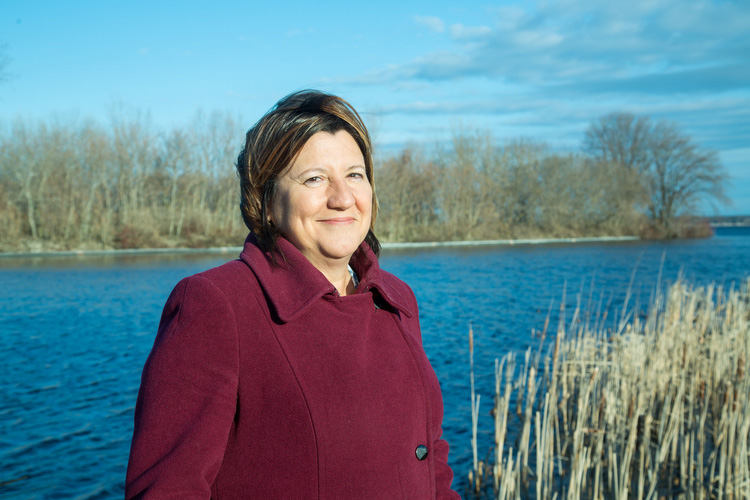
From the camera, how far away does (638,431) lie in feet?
17.8

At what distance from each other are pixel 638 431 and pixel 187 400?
5.22 meters

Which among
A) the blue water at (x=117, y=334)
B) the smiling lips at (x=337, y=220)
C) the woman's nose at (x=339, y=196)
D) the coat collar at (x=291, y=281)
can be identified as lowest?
the blue water at (x=117, y=334)

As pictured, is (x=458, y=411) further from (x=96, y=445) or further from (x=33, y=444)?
(x=33, y=444)

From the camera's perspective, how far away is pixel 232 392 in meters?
1.27

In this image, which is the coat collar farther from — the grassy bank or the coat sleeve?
the grassy bank

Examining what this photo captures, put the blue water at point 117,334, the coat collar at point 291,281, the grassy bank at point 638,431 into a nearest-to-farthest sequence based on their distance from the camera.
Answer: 1. the coat collar at point 291,281
2. the grassy bank at point 638,431
3. the blue water at point 117,334

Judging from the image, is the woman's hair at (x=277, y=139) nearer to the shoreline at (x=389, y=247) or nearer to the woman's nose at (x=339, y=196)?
the woman's nose at (x=339, y=196)

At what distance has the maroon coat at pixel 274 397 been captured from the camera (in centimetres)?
120

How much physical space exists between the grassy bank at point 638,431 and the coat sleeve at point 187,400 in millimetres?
2931

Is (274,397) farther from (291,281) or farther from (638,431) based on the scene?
(638,431)

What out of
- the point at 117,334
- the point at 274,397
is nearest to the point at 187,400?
the point at 274,397

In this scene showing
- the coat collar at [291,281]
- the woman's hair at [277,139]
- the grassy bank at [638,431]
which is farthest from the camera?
the grassy bank at [638,431]

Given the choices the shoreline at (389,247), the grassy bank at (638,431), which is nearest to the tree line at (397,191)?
the shoreline at (389,247)

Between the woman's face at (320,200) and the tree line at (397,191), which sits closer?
the woman's face at (320,200)
